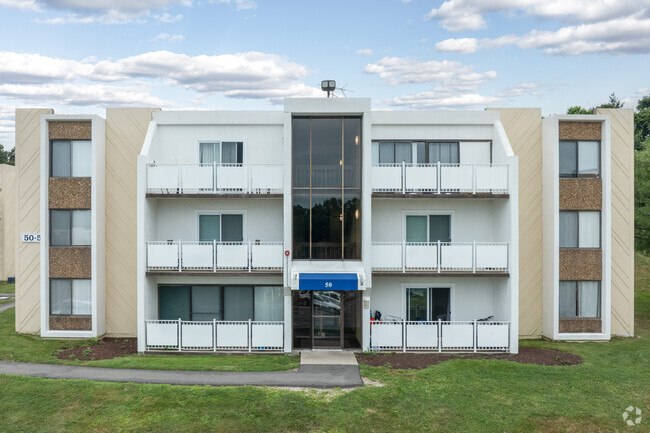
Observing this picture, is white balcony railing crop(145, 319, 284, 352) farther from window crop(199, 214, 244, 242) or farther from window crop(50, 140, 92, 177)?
window crop(50, 140, 92, 177)

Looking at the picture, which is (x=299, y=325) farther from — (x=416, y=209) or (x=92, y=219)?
(x=92, y=219)

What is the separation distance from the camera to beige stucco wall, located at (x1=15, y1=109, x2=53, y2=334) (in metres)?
20.3

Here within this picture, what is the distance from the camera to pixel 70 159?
64.5 ft

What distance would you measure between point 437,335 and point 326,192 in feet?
21.5

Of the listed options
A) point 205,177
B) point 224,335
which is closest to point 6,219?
point 205,177

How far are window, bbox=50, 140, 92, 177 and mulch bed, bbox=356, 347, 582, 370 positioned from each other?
1330cm

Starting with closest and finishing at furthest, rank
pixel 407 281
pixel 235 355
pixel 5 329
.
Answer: pixel 235 355 < pixel 407 281 < pixel 5 329

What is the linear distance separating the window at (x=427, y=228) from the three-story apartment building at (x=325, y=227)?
6cm

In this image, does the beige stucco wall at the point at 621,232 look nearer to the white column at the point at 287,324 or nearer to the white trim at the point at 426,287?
the white trim at the point at 426,287

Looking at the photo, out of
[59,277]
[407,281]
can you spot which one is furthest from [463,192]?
Result: [59,277]

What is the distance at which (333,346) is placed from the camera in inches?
699

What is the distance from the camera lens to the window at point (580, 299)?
773 inches

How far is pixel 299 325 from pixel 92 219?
940 centimetres

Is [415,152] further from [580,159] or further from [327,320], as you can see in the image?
[327,320]
